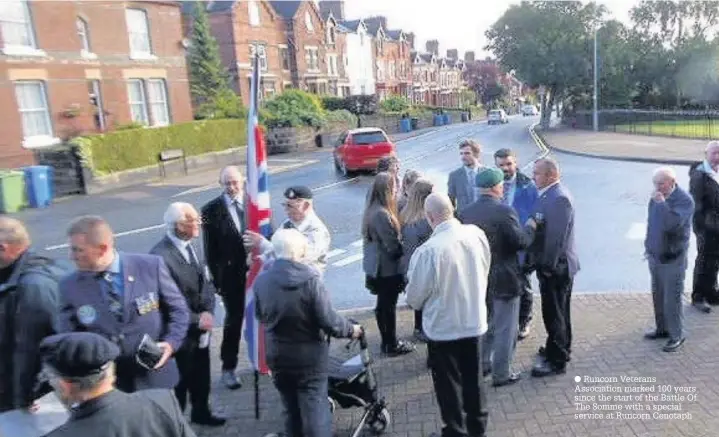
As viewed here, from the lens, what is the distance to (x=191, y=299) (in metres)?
4.53

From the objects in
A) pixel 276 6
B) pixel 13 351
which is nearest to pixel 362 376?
pixel 13 351

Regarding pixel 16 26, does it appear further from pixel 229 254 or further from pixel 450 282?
pixel 450 282

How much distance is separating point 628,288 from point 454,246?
470 centimetres

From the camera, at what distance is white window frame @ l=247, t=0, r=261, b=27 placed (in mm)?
42250

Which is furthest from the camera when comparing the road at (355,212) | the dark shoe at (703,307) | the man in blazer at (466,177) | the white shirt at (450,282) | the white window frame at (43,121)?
the white window frame at (43,121)

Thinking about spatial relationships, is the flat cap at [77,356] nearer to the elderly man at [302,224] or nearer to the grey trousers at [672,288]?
the elderly man at [302,224]

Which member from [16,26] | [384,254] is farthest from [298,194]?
[16,26]

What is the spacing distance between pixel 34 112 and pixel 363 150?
12066 millimetres

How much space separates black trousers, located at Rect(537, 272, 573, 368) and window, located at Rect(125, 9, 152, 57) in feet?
78.7

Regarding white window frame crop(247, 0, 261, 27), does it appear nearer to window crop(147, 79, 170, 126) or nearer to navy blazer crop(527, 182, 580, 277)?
window crop(147, 79, 170, 126)

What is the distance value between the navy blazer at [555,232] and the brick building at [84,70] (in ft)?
65.2

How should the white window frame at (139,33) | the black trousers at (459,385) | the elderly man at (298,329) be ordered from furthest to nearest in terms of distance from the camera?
the white window frame at (139,33) → the black trousers at (459,385) → the elderly man at (298,329)

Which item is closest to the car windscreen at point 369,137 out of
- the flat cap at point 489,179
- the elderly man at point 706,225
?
the elderly man at point 706,225

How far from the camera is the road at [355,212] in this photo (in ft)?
27.9
